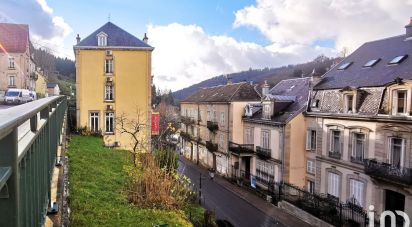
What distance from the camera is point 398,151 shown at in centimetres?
1859

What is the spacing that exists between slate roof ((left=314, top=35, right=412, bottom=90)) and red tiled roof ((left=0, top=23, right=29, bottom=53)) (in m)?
21.6

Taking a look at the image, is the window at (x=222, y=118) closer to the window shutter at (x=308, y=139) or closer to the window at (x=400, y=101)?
the window shutter at (x=308, y=139)

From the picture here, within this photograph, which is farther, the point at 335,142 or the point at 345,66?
the point at 345,66

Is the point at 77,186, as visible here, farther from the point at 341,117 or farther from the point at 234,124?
the point at 234,124

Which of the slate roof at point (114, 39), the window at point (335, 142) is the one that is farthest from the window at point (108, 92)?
the window at point (335, 142)

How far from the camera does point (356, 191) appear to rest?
2120cm

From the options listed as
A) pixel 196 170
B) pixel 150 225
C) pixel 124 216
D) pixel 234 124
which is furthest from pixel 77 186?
pixel 196 170

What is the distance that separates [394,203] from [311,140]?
8.58 metres

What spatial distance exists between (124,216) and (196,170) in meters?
34.2

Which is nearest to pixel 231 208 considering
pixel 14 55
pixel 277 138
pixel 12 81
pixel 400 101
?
pixel 277 138

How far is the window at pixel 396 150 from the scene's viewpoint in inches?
718

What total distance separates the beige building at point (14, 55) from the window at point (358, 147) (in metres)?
22.4

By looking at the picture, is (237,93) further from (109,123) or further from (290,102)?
(109,123)

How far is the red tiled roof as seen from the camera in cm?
2549
